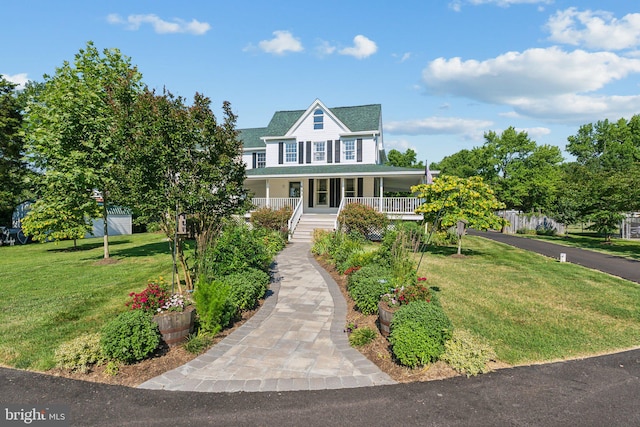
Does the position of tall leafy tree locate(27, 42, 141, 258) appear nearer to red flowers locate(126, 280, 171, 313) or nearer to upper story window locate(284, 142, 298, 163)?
red flowers locate(126, 280, 171, 313)

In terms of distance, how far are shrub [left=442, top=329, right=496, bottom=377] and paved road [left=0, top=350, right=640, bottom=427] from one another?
0.14 m

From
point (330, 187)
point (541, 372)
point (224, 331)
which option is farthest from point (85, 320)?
point (330, 187)

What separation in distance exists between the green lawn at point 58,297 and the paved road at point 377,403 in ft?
3.22

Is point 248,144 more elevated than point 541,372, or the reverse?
point 248,144

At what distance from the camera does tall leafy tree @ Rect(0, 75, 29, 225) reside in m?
21.2

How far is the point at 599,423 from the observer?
11.3 ft

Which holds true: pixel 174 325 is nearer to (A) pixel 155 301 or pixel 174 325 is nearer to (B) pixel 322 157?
(A) pixel 155 301

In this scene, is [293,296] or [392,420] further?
[293,296]

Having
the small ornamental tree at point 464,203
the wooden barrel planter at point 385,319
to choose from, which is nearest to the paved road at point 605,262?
the small ornamental tree at point 464,203

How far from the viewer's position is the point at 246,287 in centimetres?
682

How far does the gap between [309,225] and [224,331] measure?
13.5m

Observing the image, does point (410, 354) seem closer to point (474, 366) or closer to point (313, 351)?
point (474, 366)

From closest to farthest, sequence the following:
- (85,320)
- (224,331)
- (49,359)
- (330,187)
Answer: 1. (49,359)
2. (224,331)
3. (85,320)
4. (330,187)

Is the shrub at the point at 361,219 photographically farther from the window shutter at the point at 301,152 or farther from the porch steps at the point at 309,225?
the window shutter at the point at 301,152
